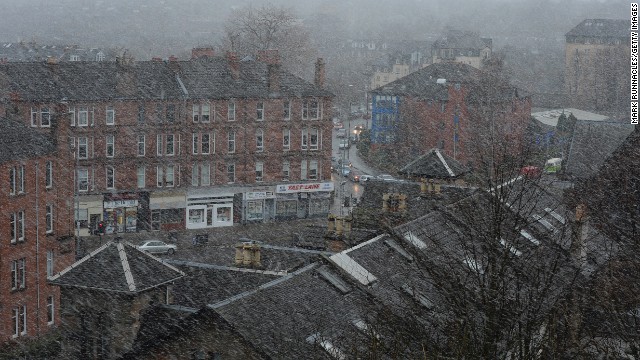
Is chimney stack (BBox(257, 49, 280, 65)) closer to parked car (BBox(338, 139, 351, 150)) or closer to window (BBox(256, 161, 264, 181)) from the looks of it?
window (BBox(256, 161, 264, 181))

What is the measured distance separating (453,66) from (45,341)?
49544 millimetres

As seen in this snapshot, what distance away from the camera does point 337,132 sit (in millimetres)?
91062

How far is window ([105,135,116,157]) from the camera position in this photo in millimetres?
51072

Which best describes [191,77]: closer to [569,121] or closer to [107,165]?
[107,165]

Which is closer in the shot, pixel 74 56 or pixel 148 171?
pixel 148 171

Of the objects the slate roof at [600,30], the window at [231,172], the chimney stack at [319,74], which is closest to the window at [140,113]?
the window at [231,172]

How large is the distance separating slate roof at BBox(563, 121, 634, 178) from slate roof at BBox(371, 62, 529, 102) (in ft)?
63.7

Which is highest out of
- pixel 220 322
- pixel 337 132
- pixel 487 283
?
pixel 487 283

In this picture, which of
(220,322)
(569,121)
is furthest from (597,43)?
(220,322)

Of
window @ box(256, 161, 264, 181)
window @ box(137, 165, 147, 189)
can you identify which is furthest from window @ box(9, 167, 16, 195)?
window @ box(256, 161, 264, 181)

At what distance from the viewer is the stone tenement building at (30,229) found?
32812mm

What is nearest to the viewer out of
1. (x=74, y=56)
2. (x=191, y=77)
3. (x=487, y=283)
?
(x=487, y=283)

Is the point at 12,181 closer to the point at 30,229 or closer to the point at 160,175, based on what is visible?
the point at 30,229

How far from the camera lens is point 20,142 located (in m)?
34.7
